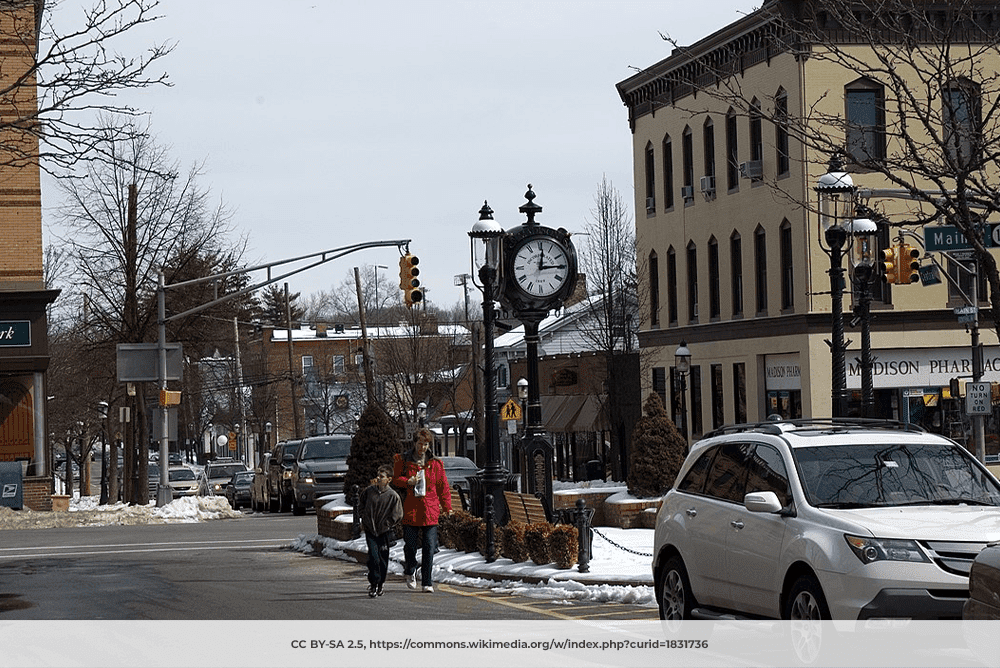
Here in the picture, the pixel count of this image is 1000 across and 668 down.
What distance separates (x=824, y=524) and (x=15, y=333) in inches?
1278

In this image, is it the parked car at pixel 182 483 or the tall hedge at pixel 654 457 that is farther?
the parked car at pixel 182 483

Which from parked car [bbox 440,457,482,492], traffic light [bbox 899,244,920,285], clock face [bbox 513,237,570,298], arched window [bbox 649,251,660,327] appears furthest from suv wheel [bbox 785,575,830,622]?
arched window [bbox 649,251,660,327]

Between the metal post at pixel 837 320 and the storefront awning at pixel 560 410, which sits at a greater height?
the metal post at pixel 837 320

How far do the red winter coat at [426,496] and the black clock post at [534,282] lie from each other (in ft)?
14.5

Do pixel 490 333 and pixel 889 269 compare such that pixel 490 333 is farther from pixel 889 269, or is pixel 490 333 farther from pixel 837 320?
pixel 889 269

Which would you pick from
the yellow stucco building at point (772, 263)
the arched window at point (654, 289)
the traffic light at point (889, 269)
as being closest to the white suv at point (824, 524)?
the traffic light at point (889, 269)

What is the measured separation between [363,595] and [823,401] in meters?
26.2

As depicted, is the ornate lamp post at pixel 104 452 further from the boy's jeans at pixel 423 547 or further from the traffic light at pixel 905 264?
the boy's jeans at pixel 423 547

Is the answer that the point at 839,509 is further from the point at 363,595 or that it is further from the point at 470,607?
the point at 363,595

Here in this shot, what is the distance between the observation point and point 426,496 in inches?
675

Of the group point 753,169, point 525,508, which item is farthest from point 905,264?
point 525,508

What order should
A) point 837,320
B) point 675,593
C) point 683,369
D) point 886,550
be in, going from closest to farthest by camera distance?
point 886,550 → point 675,593 → point 837,320 → point 683,369

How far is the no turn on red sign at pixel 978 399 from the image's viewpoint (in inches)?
1139

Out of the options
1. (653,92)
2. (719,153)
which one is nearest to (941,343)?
(719,153)
